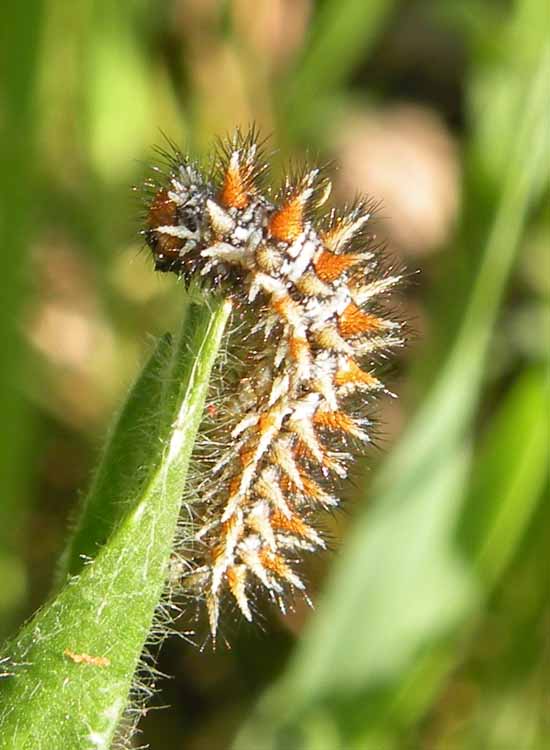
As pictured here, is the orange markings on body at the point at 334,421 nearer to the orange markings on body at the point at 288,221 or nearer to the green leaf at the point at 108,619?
the orange markings on body at the point at 288,221

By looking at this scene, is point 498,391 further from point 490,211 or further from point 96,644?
point 96,644

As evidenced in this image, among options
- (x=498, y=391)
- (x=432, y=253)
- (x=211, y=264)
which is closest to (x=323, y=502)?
(x=211, y=264)

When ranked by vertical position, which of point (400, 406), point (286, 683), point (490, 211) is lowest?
point (286, 683)

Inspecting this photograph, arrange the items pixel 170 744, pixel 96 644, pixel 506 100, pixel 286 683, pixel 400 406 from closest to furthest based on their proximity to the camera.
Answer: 1. pixel 96 644
2. pixel 286 683
3. pixel 170 744
4. pixel 506 100
5. pixel 400 406

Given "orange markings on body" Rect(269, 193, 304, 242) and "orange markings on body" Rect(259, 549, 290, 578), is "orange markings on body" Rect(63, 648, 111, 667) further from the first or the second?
"orange markings on body" Rect(269, 193, 304, 242)

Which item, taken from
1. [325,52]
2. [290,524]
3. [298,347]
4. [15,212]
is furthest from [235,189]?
[325,52]

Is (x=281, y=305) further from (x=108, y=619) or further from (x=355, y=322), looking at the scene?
(x=108, y=619)

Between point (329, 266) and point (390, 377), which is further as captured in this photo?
point (390, 377)
